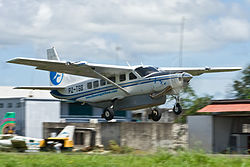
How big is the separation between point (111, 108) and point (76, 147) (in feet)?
36.8

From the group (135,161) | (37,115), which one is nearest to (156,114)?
(135,161)

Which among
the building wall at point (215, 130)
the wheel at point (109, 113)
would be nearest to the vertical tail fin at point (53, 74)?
the wheel at point (109, 113)

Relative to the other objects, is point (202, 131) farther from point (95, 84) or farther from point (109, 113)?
point (95, 84)

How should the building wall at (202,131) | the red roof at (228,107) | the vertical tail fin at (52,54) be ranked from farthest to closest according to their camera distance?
the vertical tail fin at (52,54) → the building wall at (202,131) → the red roof at (228,107)

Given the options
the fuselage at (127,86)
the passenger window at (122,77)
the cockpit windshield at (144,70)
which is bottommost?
the fuselage at (127,86)

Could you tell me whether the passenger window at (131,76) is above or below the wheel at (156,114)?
above

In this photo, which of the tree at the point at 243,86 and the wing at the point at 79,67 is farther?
the tree at the point at 243,86

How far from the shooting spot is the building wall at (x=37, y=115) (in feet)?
142

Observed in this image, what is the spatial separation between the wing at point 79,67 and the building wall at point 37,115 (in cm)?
1369

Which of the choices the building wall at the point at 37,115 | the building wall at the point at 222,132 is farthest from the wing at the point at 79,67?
the building wall at the point at 37,115

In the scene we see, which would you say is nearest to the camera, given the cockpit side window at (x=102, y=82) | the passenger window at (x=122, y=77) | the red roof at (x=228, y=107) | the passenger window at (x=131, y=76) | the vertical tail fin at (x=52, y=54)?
the passenger window at (x=131, y=76)

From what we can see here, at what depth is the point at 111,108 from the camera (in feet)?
101

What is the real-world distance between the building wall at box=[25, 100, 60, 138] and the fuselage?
376 inches

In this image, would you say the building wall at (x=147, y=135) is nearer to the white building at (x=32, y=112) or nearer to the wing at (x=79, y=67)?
the wing at (x=79, y=67)
